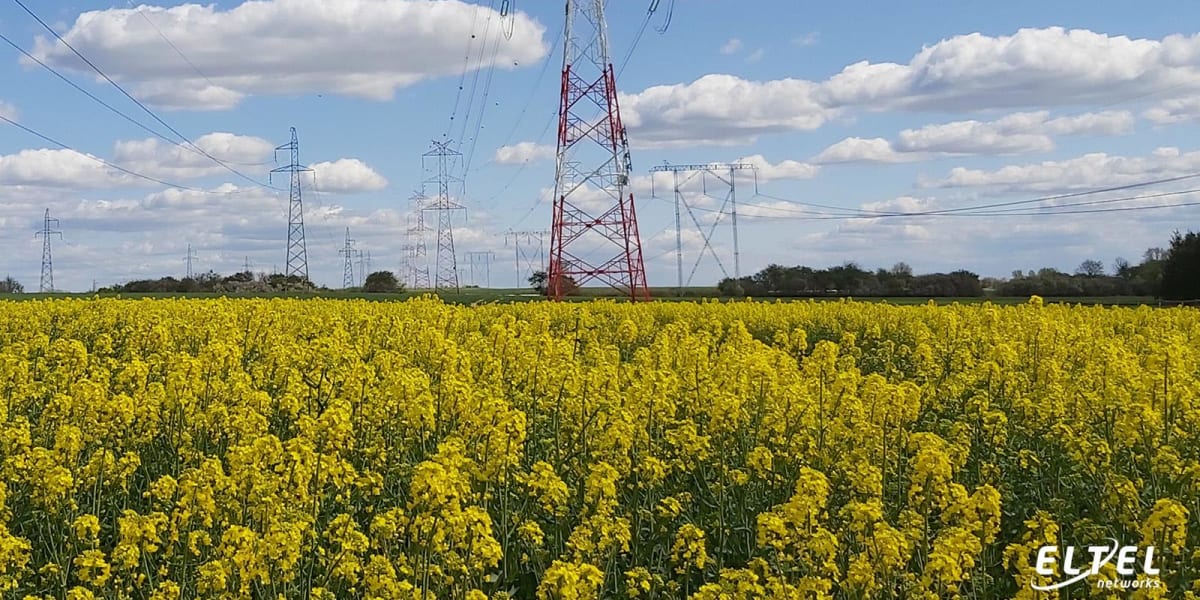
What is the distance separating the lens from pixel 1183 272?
138 feet

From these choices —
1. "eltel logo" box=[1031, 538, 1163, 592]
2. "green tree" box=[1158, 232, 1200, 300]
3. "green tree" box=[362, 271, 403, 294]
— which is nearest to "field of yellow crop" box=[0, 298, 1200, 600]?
"eltel logo" box=[1031, 538, 1163, 592]

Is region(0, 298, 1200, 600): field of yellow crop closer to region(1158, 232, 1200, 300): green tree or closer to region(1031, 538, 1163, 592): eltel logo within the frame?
region(1031, 538, 1163, 592): eltel logo

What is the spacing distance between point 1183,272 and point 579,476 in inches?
1661

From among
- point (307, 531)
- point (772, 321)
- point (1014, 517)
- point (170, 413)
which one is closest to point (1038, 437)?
point (1014, 517)

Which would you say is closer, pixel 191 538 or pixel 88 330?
pixel 191 538

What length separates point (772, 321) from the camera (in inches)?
756

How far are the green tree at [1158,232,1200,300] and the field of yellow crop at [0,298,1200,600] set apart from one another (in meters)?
35.9

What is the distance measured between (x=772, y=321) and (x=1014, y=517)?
1323 centimetres

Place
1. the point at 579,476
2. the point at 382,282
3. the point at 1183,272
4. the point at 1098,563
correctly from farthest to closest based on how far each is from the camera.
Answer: the point at 382,282 → the point at 1183,272 → the point at 579,476 → the point at 1098,563

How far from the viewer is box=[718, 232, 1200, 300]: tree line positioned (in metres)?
42.5

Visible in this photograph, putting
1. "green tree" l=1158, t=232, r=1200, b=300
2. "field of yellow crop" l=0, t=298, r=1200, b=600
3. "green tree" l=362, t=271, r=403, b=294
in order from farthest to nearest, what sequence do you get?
"green tree" l=362, t=271, r=403, b=294, "green tree" l=1158, t=232, r=1200, b=300, "field of yellow crop" l=0, t=298, r=1200, b=600

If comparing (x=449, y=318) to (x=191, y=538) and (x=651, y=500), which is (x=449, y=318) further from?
(x=191, y=538)

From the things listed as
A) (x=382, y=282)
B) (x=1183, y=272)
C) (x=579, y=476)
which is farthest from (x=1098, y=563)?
(x=382, y=282)

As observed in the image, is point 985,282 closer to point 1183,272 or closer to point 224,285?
point 1183,272
